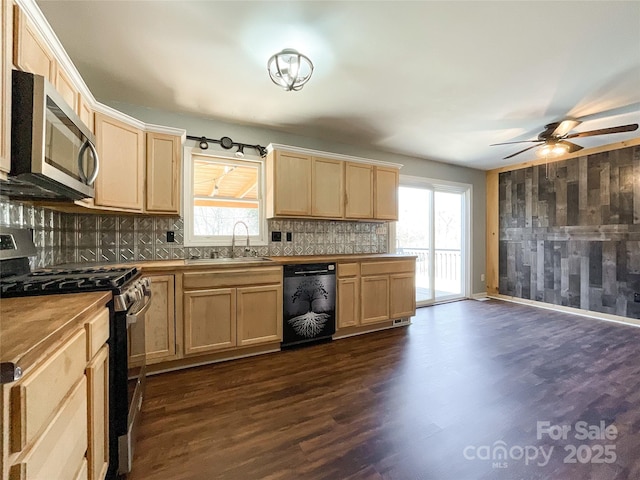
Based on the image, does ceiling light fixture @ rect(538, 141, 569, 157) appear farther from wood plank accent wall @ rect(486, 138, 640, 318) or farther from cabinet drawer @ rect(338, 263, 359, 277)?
cabinet drawer @ rect(338, 263, 359, 277)

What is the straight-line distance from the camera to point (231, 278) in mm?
2625

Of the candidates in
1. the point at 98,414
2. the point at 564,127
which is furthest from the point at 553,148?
the point at 98,414

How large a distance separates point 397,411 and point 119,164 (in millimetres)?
2896

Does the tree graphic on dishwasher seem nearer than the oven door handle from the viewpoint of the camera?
No

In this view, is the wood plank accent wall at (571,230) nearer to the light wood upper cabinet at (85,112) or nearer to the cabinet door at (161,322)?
the cabinet door at (161,322)

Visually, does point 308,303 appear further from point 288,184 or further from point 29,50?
point 29,50

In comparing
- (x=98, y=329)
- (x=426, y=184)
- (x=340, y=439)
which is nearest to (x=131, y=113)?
(x=98, y=329)

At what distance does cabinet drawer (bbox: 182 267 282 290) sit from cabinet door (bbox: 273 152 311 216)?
2.50 ft

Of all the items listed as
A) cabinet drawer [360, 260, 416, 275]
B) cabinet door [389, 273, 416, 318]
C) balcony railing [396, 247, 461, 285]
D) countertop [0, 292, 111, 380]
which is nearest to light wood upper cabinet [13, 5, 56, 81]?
countertop [0, 292, 111, 380]

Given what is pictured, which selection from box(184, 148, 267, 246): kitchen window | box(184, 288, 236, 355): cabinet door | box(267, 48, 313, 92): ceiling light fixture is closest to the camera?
box(267, 48, 313, 92): ceiling light fixture

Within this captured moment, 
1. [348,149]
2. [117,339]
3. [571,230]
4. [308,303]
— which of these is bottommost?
[308,303]

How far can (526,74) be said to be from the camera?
2301 mm

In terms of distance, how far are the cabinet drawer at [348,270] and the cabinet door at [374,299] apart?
16 cm

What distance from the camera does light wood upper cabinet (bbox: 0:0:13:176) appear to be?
1.13m
